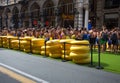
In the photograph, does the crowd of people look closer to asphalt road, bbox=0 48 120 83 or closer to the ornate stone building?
asphalt road, bbox=0 48 120 83

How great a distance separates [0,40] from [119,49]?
10191 millimetres

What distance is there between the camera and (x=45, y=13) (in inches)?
1838

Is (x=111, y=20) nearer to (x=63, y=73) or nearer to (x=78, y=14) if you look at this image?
(x=78, y=14)

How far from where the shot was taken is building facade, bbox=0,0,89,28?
124 feet

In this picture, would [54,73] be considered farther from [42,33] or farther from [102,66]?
[42,33]

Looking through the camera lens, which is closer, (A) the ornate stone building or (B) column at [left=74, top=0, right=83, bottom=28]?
(A) the ornate stone building

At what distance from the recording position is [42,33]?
25250 millimetres

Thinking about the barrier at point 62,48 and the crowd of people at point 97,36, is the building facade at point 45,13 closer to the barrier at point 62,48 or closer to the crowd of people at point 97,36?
the crowd of people at point 97,36

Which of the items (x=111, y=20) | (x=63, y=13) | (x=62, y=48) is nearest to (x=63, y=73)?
(x=62, y=48)

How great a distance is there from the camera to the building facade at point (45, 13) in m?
37.9

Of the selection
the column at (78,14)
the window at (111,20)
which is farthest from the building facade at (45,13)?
the window at (111,20)

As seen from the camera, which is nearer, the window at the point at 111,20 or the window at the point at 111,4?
the window at the point at 111,4

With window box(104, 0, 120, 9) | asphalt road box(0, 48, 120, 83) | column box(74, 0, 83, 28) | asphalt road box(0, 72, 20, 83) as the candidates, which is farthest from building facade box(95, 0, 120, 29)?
asphalt road box(0, 72, 20, 83)

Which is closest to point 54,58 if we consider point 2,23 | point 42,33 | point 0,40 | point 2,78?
point 2,78
